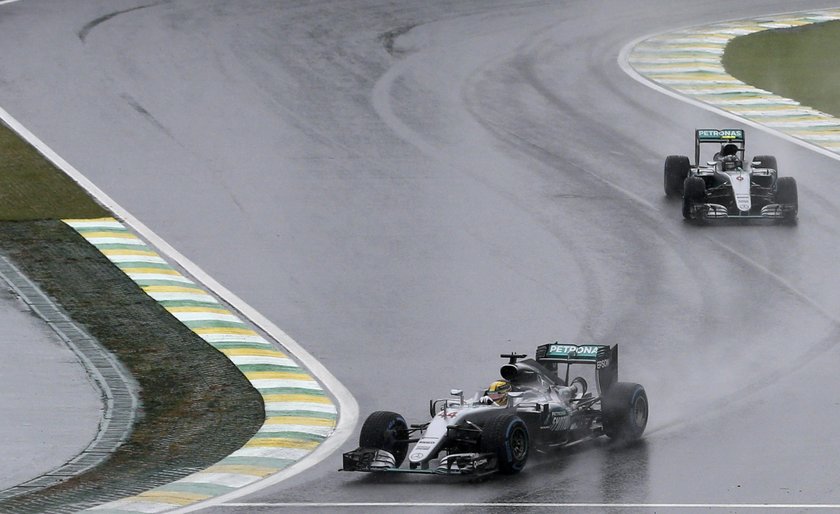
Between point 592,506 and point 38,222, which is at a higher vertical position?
point 38,222

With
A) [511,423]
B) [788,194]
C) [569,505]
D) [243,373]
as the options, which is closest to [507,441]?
[511,423]

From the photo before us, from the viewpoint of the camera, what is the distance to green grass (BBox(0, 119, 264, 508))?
1606 cm

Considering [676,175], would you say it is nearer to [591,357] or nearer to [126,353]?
[591,357]

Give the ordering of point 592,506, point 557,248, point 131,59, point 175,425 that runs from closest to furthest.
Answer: point 592,506 < point 175,425 < point 557,248 < point 131,59

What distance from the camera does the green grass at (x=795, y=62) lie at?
36.5 metres

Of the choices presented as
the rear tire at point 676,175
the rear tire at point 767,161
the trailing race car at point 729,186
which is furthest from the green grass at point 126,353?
the rear tire at point 767,161

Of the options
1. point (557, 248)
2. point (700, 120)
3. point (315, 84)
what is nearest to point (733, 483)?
point (557, 248)

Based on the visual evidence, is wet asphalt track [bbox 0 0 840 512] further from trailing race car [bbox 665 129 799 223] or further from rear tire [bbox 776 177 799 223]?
trailing race car [bbox 665 129 799 223]

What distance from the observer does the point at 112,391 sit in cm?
1900

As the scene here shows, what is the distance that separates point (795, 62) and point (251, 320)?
2195cm

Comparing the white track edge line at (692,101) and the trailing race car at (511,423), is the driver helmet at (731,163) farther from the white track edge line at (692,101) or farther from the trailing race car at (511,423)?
the trailing race car at (511,423)

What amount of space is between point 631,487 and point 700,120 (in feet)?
62.2

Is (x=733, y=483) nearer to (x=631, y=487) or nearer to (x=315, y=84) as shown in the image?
(x=631, y=487)

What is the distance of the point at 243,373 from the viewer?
782 inches
